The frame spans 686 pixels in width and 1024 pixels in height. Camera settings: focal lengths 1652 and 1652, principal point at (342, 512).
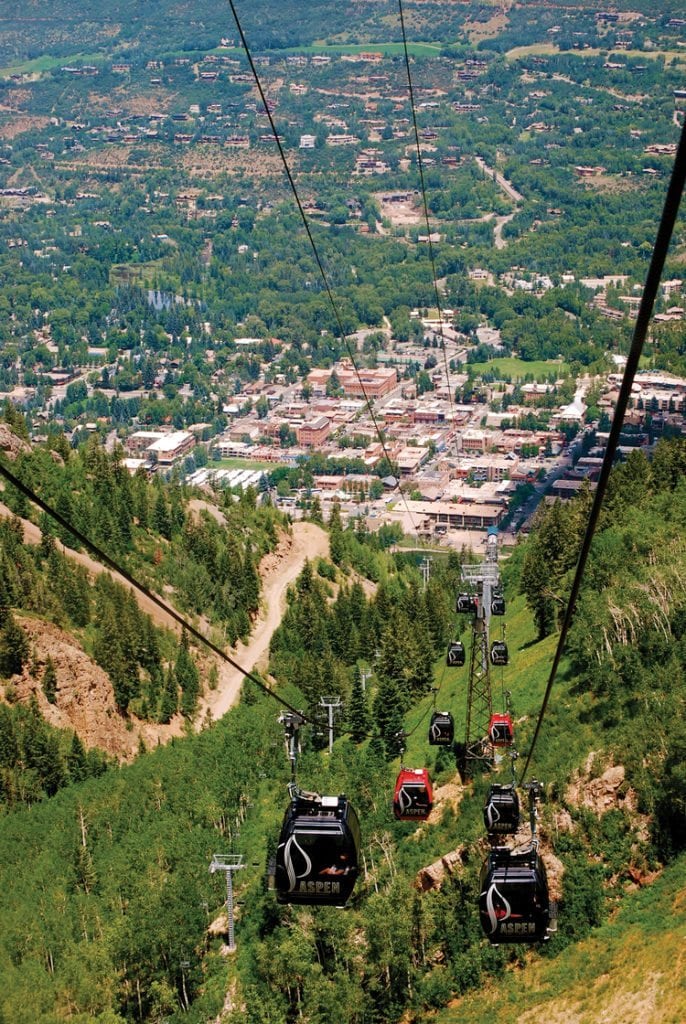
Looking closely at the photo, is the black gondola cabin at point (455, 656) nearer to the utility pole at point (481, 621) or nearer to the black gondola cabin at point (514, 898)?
the utility pole at point (481, 621)

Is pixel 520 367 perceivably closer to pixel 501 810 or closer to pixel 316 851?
pixel 501 810

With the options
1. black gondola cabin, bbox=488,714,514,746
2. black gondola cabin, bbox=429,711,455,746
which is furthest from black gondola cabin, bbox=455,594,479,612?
black gondola cabin, bbox=488,714,514,746

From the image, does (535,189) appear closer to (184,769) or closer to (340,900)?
(184,769)

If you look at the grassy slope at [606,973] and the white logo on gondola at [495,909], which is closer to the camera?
the white logo on gondola at [495,909]

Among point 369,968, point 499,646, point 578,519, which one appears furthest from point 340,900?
point 578,519

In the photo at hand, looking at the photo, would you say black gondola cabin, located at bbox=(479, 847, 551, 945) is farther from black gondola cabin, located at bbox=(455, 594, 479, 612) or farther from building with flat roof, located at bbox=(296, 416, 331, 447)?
building with flat roof, located at bbox=(296, 416, 331, 447)

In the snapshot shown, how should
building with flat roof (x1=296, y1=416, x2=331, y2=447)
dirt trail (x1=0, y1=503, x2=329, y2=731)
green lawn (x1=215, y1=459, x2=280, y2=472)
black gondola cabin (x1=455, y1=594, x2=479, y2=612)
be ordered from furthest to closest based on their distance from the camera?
building with flat roof (x1=296, y1=416, x2=331, y2=447)
green lawn (x1=215, y1=459, x2=280, y2=472)
dirt trail (x1=0, y1=503, x2=329, y2=731)
black gondola cabin (x1=455, y1=594, x2=479, y2=612)

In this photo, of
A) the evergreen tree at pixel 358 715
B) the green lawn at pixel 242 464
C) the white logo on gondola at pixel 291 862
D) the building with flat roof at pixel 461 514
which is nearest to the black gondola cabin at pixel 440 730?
the evergreen tree at pixel 358 715
